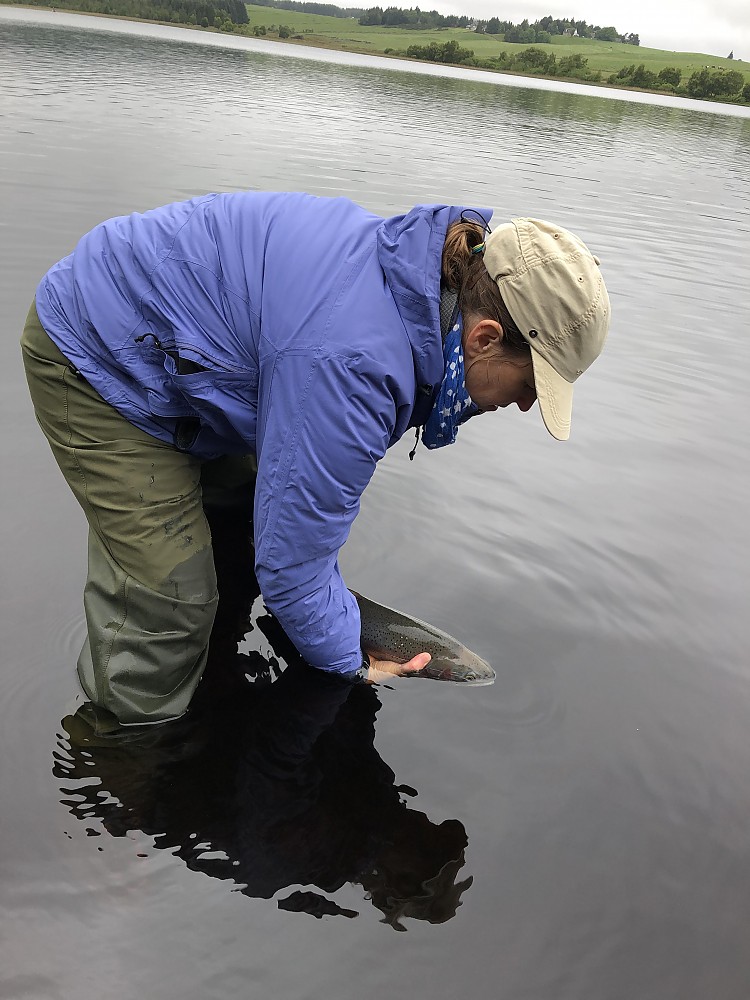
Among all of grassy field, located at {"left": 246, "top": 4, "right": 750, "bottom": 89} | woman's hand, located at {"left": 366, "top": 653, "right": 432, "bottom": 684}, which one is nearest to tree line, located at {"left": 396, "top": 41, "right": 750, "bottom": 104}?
grassy field, located at {"left": 246, "top": 4, "right": 750, "bottom": 89}

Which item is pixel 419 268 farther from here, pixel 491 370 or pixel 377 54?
pixel 377 54

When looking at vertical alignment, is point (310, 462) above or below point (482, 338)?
below

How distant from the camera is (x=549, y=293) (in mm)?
2305

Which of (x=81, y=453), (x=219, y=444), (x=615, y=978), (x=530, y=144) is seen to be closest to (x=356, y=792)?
(x=615, y=978)

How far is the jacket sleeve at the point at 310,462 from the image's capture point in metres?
2.37

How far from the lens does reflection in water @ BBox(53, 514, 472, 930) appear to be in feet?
9.53

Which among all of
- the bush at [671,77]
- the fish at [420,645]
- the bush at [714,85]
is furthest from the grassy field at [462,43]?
the fish at [420,645]

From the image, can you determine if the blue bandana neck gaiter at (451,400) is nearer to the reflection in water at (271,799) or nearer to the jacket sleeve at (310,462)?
the jacket sleeve at (310,462)

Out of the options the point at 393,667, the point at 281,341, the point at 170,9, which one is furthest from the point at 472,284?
the point at 170,9

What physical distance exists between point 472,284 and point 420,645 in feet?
6.17

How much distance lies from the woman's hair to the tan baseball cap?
0.04 metres

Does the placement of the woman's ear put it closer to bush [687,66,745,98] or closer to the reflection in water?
the reflection in water

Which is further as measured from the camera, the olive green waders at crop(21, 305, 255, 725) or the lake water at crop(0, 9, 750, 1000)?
the olive green waders at crop(21, 305, 255, 725)

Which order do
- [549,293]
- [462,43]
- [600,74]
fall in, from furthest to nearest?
[462,43]
[600,74]
[549,293]
